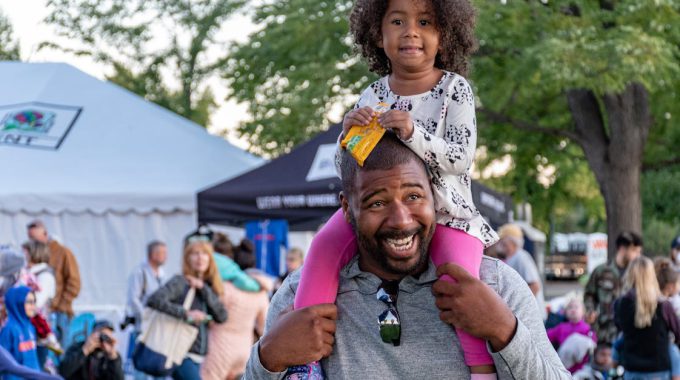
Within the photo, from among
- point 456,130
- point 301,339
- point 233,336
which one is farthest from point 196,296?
point 301,339

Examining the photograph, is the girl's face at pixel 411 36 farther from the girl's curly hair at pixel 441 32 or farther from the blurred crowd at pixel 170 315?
the blurred crowd at pixel 170 315

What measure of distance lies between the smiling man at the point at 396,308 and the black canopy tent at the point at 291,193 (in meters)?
8.55

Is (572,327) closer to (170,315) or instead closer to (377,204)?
(170,315)

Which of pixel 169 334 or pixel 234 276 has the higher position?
pixel 234 276

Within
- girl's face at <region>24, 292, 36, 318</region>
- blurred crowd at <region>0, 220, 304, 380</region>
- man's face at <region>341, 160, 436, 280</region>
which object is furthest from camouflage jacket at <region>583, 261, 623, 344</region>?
man's face at <region>341, 160, 436, 280</region>

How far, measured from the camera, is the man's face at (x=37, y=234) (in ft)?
40.1

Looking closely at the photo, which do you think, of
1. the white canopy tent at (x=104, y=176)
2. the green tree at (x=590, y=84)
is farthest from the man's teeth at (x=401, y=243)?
the green tree at (x=590, y=84)

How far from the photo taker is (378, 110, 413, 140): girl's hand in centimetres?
304

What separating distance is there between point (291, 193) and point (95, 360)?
9.40 feet

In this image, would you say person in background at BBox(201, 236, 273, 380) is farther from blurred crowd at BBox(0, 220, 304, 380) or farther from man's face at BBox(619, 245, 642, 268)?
man's face at BBox(619, 245, 642, 268)

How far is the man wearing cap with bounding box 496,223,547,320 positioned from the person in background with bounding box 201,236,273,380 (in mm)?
2255

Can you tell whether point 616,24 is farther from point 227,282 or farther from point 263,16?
point 227,282

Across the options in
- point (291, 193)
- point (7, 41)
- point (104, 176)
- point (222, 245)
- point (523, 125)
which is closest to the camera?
point (222, 245)

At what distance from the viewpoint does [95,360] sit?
10398 mm
